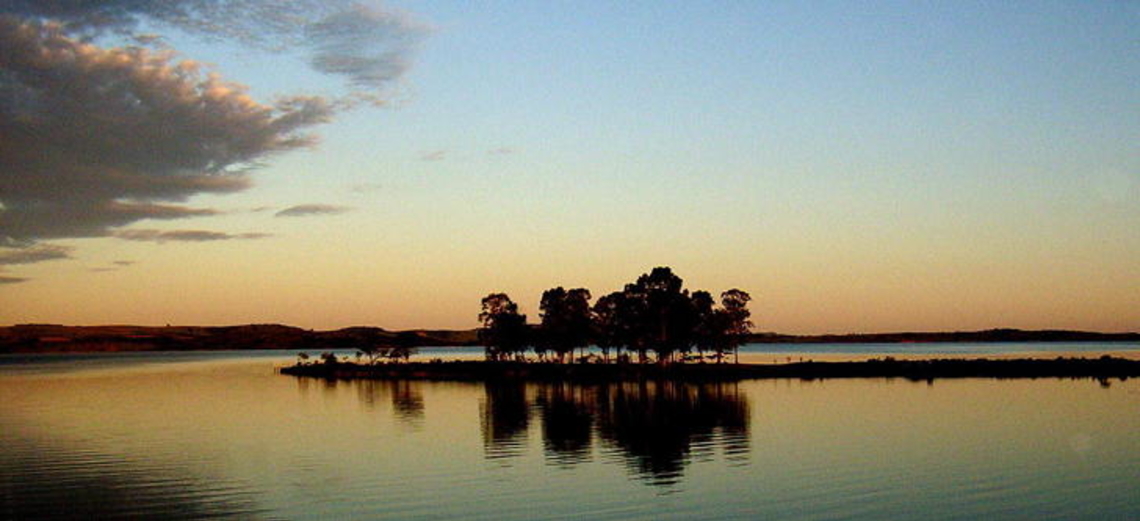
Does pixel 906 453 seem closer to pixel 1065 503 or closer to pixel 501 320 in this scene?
pixel 1065 503

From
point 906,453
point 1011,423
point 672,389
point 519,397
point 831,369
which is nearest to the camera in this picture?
point 906,453

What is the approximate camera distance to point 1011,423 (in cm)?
7462

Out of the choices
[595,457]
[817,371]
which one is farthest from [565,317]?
[595,457]

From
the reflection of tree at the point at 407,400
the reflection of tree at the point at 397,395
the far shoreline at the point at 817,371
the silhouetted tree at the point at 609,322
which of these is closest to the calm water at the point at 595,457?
the reflection of tree at the point at 407,400

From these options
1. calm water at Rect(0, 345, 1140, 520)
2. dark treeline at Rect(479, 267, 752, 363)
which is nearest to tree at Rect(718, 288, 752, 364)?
dark treeline at Rect(479, 267, 752, 363)

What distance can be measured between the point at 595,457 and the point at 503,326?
373 ft

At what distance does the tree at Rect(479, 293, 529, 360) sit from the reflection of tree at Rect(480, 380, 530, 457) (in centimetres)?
3603

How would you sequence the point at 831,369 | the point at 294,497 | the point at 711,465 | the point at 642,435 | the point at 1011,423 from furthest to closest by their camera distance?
1. the point at 831,369
2. the point at 1011,423
3. the point at 642,435
4. the point at 711,465
5. the point at 294,497

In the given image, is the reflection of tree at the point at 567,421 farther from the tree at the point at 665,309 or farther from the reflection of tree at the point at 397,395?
the tree at the point at 665,309

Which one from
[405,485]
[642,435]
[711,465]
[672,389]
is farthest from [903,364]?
[405,485]

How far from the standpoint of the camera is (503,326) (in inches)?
6732

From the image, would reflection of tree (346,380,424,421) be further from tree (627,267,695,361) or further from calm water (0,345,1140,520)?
tree (627,267,695,361)

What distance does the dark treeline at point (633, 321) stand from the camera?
149 metres

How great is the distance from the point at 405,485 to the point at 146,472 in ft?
54.1
